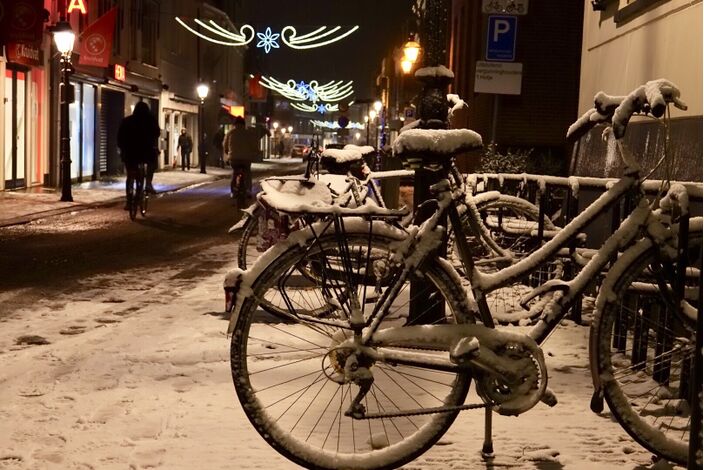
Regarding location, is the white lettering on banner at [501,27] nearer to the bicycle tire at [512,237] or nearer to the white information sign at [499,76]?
the white information sign at [499,76]

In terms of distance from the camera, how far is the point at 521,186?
7934 mm

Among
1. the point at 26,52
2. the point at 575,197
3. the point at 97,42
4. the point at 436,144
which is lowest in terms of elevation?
the point at 575,197

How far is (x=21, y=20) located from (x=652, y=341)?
18.4 m

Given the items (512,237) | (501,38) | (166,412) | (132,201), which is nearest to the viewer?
(166,412)

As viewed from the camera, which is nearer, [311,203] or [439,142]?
[439,142]

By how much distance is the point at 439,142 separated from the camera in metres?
3.81

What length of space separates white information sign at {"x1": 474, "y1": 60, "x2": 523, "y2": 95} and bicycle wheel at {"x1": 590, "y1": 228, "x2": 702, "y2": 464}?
26.8 feet

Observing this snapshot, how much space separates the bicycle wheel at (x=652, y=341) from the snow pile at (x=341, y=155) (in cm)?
334

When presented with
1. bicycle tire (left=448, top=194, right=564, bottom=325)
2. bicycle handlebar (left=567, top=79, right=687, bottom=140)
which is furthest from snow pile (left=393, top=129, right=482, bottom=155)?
bicycle tire (left=448, top=194, right=564, bottom=325)

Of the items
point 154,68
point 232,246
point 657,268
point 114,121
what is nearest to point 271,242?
point 657,268

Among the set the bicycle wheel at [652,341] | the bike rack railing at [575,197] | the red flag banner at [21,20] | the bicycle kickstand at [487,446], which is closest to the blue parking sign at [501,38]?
the bike rack railing at [575,197]

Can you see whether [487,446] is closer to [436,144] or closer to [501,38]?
[436,144]

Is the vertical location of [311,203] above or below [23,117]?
below

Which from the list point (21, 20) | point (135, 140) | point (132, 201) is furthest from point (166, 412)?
point (21, 20)
